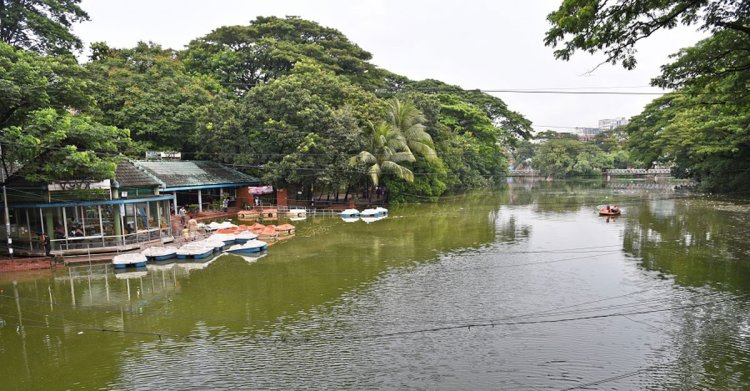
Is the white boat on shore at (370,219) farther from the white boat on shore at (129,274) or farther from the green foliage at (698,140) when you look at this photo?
the green foliage at (698,140)

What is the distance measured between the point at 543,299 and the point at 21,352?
13.4 meters

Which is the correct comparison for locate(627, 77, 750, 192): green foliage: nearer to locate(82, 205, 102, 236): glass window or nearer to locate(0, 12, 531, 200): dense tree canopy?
locate(0, 12, 531, 200): dense tree canopy

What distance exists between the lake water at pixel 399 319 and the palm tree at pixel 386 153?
15.0 m

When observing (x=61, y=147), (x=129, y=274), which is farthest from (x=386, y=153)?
(x=61, y=147)

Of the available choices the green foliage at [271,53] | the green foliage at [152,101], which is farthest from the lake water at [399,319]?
the green foliage at [271,53]

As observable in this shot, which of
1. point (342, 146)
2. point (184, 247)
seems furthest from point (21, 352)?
point (342, 146)

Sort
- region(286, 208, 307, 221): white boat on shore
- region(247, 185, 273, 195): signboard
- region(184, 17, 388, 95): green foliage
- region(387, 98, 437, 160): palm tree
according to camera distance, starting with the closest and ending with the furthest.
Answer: region(286, 208, 307, 221): white boat on shore, region(247, 185, 273, 195): signboard, region(387, 98, 437, 160): palm tree, region(184, 17, 388, 95): green foliage

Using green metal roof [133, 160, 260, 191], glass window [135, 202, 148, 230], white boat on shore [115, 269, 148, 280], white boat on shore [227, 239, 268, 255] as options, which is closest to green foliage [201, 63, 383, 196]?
green metal roof [133, 160, 260, 191]

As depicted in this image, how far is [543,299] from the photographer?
14055 millimetres

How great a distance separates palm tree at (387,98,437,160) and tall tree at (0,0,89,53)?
966 inches

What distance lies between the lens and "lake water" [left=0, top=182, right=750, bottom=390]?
940cm

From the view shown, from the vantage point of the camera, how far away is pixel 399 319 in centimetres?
1241

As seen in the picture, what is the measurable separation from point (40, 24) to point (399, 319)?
34.0 metres

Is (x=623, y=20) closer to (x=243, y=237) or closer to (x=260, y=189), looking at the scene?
(x=243, y=237)
